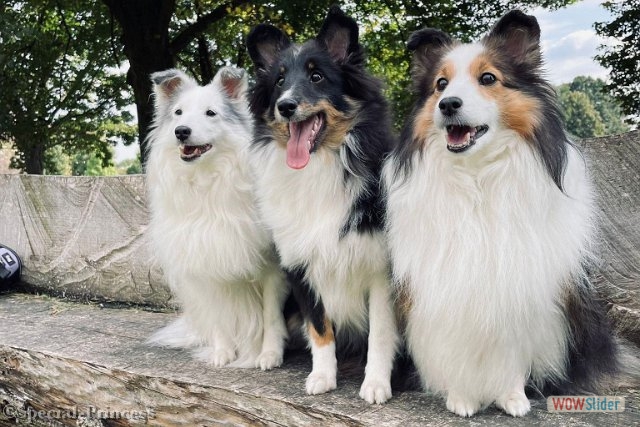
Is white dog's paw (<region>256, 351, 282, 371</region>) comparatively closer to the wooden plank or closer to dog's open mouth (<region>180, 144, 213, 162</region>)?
the wooden plank

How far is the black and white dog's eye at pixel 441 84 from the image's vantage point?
2.29 meters

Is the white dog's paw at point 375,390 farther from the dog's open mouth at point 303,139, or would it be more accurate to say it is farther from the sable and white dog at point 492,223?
the dog's open mouth at point 303,139

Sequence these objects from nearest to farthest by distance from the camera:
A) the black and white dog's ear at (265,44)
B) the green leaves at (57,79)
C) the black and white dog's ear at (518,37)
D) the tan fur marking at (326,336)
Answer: the black and white dog's ear at (518,37) < the tan fur marking at (326,336) < the black and white dog's ear at (265,44) < the green leaves at (57,79)

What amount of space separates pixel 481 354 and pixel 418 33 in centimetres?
127

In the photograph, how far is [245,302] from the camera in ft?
10.4

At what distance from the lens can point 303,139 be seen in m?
2.57

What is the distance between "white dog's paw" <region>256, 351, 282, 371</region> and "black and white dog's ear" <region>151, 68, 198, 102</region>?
1.46 meters

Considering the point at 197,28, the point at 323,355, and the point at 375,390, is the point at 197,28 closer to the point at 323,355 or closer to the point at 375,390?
the point at 323,355

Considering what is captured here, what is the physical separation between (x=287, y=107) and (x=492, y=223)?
92 centimetres

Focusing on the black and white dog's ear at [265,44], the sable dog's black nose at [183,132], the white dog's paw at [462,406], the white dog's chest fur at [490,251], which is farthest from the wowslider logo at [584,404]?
the sable dog's black nose at [183,132]

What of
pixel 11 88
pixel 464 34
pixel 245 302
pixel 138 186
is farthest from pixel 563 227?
pixel 11 88

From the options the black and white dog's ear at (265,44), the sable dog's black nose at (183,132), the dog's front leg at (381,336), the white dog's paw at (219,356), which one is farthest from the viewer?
the white dog's paw at (219,356)

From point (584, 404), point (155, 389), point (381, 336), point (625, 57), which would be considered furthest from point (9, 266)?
point (625, 57)

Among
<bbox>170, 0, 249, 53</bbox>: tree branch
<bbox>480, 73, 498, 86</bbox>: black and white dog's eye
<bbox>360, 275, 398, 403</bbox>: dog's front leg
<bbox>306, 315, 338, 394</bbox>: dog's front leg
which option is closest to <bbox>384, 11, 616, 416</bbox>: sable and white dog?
<bbox>480, 73, 498, 86</bbox>: black and white dog's eye
